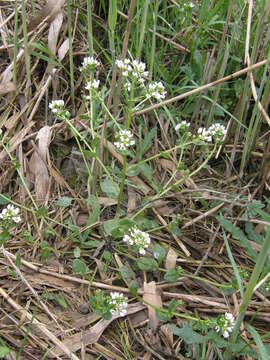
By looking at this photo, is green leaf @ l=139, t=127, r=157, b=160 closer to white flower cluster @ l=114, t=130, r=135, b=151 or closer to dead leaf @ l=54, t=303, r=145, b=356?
white flower cluster @ l=114, t=130, r=135, b=151

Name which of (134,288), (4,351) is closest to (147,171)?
(134,288)

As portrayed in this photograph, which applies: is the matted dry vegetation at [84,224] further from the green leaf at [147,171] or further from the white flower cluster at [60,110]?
the white flower cluster at [60,110]

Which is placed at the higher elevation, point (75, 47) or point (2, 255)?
point (75, 47)

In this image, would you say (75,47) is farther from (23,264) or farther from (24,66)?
(23,264)

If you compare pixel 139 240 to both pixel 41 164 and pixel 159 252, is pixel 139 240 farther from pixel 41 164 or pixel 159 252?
pixel 41 164

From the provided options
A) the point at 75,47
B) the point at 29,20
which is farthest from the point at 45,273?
the point at 29,20

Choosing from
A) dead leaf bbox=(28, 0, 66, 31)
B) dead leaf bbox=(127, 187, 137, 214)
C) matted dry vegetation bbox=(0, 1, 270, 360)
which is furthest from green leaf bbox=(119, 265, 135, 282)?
dead leaf bbox=(28, 0, 66, 31)
